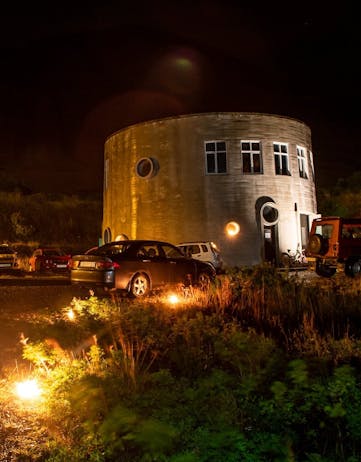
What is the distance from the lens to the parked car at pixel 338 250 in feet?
57.0

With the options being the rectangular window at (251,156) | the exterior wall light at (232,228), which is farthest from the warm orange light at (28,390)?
the rectangular window at (251,156)

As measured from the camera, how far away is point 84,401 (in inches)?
158

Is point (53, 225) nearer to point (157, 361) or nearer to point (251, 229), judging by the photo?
point (251, 229)

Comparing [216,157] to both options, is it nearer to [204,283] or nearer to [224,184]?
[224,184]

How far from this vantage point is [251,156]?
24.9 metres

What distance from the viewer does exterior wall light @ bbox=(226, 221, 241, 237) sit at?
2400 cm

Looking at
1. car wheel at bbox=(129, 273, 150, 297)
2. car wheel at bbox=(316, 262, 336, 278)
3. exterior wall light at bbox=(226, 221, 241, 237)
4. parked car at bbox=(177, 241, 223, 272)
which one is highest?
exterior wall light at bbox=(226, 221, 241, 237)

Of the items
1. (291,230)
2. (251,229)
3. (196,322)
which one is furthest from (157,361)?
(291,230)

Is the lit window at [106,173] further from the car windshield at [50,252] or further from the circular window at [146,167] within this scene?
the car windshield at [50,252]

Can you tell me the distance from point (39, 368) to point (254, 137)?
21.3 m

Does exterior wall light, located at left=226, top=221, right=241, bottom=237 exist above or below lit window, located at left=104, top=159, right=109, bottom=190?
below

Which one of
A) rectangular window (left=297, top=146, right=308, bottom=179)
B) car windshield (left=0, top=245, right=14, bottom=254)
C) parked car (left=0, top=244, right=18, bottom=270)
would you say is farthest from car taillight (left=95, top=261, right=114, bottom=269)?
rectangular window (left=297, top=146, right=308, bottom=179)

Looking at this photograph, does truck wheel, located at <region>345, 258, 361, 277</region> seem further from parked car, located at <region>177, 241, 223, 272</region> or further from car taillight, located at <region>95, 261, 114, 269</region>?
car taillight, located at <region>95, 261, 114, 269</region>

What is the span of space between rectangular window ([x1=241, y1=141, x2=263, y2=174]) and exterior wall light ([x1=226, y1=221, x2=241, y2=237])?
288 centimetres
